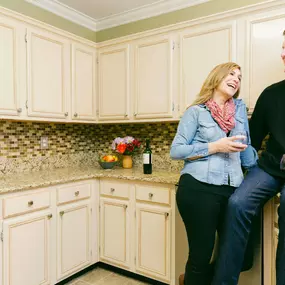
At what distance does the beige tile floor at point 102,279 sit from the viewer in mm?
2395

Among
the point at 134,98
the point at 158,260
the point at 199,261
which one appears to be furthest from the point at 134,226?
the point at 134,98

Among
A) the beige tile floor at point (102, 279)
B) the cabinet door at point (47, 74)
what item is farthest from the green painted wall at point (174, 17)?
the beige tile floor at point (102, 279)

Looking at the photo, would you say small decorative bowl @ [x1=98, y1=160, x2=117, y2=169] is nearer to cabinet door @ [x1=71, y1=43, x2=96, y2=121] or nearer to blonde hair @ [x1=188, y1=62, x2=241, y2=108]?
cabinet door @ [x1=71, y1=43, x2=96, y2=121]

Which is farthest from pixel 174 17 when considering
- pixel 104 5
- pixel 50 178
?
pixel 50 178

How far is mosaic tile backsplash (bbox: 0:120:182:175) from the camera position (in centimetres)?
250

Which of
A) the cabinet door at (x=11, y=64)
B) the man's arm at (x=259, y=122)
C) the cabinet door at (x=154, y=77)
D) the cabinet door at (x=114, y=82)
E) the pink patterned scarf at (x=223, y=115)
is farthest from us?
the cabinet door at (x=114, y=82)

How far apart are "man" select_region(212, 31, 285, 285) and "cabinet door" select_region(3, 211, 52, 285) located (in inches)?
50.9

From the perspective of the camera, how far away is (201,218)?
152cm

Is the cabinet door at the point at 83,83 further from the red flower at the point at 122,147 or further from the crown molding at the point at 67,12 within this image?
the red flower at the point at 122,147

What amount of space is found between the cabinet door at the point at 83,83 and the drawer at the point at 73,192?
0.67 meters

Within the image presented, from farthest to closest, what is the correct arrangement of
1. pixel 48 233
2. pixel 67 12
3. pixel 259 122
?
1. pixel 67 12
2. pixel 48 233
3. pixel 259 122

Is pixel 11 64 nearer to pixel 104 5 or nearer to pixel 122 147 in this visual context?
pixel 104 5

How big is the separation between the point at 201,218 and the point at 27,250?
1.30m

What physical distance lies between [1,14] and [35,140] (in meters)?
1.10
